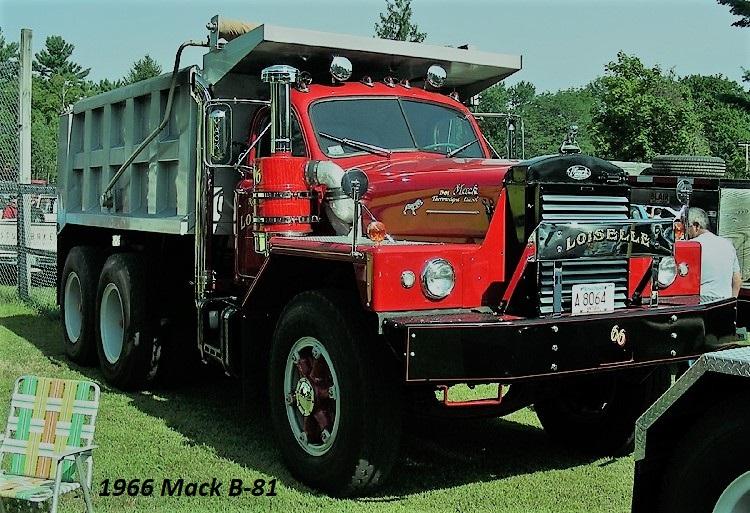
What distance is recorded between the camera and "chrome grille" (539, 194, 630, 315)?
5383 mm

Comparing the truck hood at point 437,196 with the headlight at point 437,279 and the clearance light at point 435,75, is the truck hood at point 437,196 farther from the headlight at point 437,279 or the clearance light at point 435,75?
the clearance light at point 435,75

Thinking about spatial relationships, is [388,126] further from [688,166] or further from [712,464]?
[688,166]

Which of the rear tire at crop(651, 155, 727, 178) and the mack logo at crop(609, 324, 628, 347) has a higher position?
the rear tire at crop(651, 155, 727, 178)

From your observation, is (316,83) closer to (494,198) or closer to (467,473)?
(494,198)

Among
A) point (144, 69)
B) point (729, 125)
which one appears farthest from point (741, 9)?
point (144, 69)

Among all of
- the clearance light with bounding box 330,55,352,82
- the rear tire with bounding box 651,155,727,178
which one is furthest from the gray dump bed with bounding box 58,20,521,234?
the rear tire with bounding box 651,155,727,178

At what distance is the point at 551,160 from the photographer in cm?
551

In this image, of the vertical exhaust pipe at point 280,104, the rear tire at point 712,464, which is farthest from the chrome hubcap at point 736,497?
the vertical exhaust pipe at point 280,104

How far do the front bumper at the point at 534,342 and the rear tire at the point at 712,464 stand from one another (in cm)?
144

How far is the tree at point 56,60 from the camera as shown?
91356 mm

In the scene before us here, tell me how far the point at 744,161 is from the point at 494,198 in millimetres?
29091

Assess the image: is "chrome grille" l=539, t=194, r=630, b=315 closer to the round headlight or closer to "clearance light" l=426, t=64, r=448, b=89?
the round headlight

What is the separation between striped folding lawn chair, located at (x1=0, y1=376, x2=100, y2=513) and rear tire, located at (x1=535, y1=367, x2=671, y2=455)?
2901 millimetres
